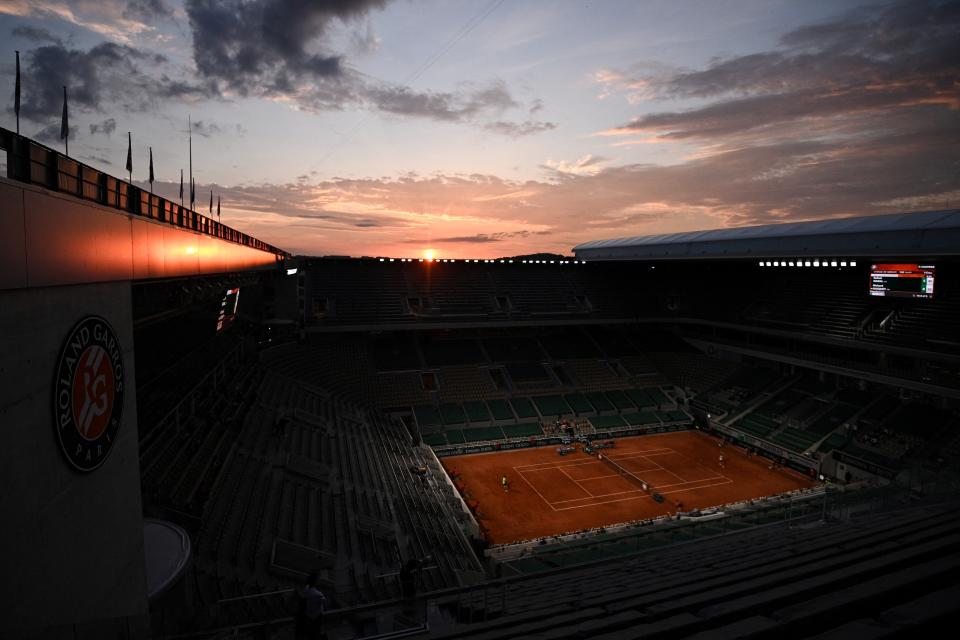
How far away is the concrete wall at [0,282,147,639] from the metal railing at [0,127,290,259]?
113 cm

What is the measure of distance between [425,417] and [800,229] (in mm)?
26312

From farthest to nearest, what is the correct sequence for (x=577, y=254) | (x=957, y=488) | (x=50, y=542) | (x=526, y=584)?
(x=577, y=254) < (x=957, y=488) < (x=526, y=584) < (x=50, y=542)

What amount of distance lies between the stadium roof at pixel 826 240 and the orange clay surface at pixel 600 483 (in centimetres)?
1271

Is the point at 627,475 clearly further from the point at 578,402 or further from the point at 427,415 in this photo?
the point at 427,415

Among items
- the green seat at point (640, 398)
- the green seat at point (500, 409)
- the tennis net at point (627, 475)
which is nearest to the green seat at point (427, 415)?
the green seat at point (500, 409)

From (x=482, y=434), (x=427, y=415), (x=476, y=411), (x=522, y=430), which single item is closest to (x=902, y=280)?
(x=522, y=430)

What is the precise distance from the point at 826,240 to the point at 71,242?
34435 mm

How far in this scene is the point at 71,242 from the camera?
557 centimetres

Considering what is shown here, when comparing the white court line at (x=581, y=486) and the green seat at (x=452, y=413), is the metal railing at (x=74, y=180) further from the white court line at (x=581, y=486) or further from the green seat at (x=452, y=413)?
the green seat at (x=452, y=413)

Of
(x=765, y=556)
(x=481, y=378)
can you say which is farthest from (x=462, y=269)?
(x=765, y=556)

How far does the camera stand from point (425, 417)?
34156mm

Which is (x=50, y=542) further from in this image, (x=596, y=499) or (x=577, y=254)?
(x=577, y=254)

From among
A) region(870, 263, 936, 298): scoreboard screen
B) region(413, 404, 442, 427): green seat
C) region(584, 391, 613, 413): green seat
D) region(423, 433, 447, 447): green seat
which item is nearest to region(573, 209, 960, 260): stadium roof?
region(870, 263, 936, 298): scoreboard screen

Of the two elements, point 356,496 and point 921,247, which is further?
point 921,247
